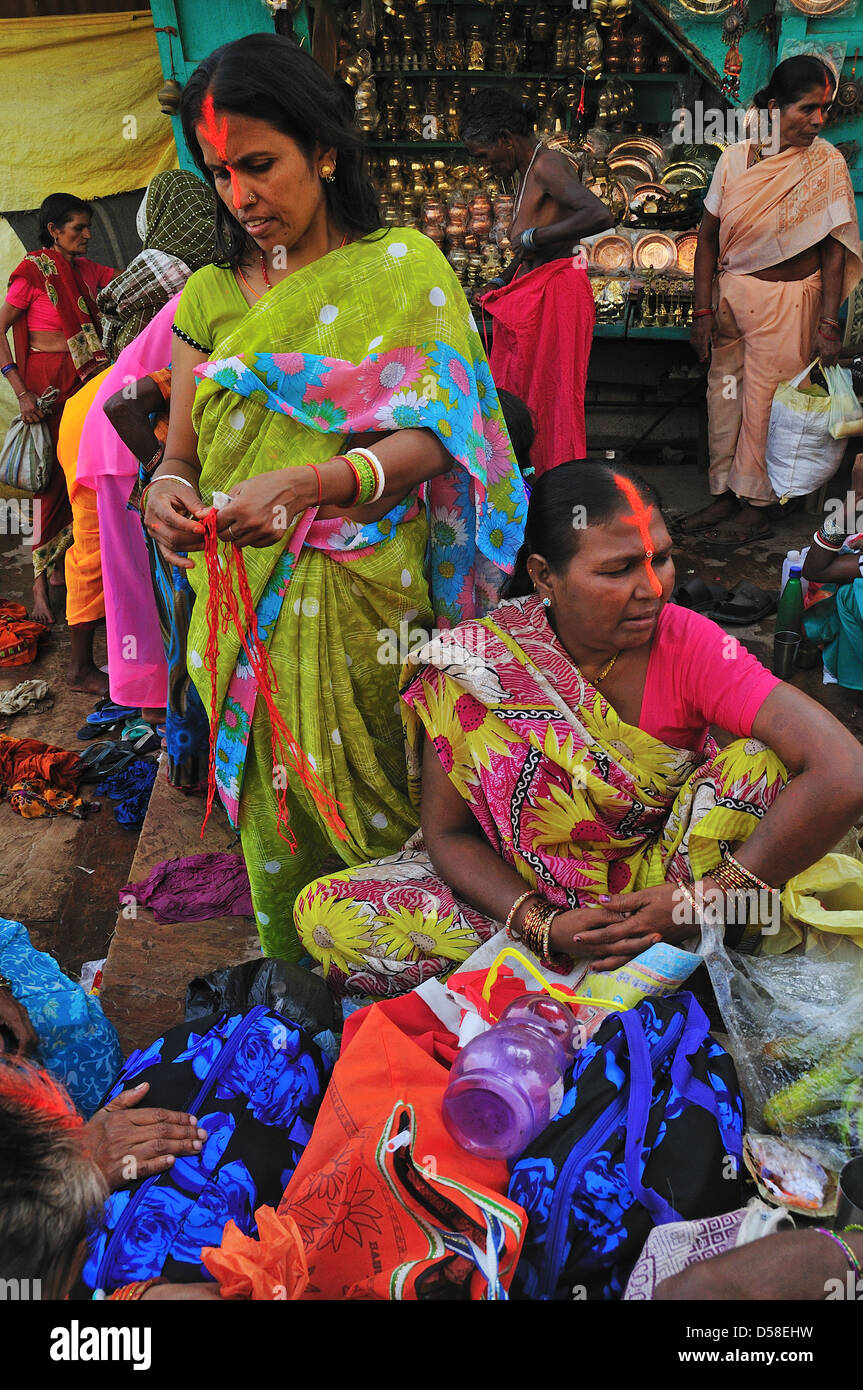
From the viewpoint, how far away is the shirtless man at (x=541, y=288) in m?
4.34

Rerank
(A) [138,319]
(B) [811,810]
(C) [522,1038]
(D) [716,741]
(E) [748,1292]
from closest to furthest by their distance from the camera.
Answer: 1. (E) [748,1292]
2. (C) [522,1038]
3. (B) [811,810]
4. (D) [716,741]
5. (A) [138,319]

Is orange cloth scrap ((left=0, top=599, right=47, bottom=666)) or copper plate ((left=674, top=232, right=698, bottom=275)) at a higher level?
copper plate ((left=674, top=232, right=698, bottom=275))

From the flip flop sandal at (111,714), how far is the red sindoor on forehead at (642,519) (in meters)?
2.89

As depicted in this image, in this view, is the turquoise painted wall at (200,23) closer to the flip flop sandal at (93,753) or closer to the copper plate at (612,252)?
the copper plate at (612,252)

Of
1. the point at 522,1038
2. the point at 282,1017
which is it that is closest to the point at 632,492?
the point at 522,1038

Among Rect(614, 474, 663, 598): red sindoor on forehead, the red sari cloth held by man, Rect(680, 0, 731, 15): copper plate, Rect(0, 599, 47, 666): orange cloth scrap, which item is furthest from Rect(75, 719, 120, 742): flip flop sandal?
Rect(680, 0, 731, 15): copper plate

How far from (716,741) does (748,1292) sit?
1007 mm

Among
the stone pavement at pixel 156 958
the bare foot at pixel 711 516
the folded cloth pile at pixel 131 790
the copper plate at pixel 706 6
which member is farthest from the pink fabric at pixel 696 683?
the copper plate at pixel 706 6

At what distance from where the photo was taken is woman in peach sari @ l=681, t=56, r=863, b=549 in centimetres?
481

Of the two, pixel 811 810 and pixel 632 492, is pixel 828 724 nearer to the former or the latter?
pixel 811 810

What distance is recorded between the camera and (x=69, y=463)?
432 centimetres

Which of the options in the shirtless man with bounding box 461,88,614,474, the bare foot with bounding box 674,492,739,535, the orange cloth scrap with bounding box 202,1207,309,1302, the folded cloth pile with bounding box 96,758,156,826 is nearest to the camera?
the orange cloth scrap with bounding box 202,1207,309,1302

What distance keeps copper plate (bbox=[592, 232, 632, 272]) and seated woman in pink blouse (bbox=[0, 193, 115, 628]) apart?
108 inches

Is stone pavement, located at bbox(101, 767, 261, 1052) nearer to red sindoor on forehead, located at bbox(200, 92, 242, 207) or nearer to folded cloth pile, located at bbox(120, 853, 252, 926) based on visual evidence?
folded cloth pile, located at bbox(120, 853, 252, 926)
